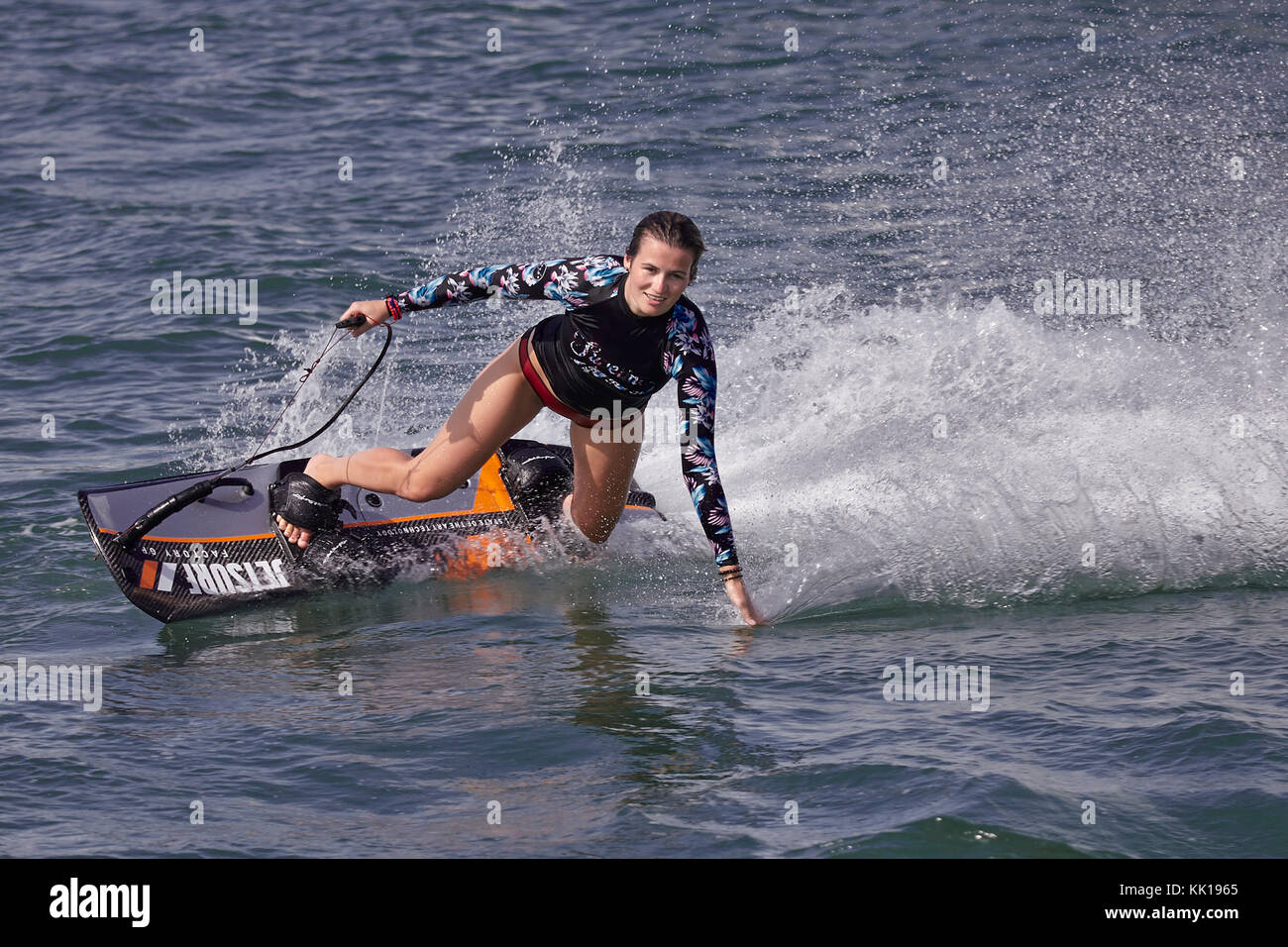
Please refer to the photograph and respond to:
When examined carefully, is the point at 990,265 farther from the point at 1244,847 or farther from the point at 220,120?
the point at 220,120

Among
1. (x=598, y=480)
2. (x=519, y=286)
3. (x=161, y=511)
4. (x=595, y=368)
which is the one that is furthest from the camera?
(x=161, y=511)

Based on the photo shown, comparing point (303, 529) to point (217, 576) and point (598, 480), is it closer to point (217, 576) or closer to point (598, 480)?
point (217, 576)

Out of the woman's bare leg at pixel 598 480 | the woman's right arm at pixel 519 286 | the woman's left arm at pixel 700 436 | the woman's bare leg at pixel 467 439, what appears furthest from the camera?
the woman's bare leg at pixel 598 480

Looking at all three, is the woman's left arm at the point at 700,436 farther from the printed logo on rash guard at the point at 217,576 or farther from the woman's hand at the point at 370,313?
the printed logo on rash guard at the point at 217,576

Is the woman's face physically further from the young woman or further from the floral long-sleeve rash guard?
the floral long-sleeve rash guard

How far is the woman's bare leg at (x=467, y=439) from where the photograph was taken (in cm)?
589

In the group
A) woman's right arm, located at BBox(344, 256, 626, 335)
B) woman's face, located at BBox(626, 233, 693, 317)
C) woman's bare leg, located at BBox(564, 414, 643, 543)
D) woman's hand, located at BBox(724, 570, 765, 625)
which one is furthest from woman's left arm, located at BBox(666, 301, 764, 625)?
woman's bare leg, located at BBox(564, 414, 643, 543)

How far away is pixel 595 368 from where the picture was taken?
5664 millimetres

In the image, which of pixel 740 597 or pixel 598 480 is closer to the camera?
pixel 740 597

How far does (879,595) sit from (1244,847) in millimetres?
2427

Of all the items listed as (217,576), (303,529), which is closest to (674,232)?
(303,529)

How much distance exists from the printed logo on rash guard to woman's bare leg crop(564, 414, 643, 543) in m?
1.47

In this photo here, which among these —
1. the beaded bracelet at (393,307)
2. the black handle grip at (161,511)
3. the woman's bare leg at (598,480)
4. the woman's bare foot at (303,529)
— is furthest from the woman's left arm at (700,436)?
the black handle grip at (161,511)

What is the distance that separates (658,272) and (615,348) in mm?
501
